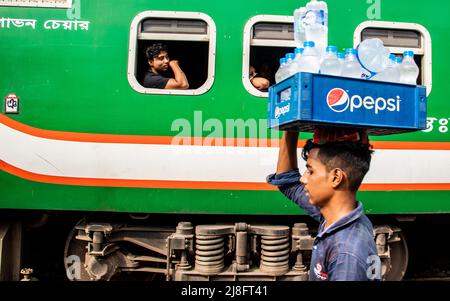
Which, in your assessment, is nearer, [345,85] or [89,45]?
[345,85]

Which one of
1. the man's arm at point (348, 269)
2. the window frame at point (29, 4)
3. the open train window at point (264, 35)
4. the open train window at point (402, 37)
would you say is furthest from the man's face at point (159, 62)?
the man's arm at point (348, 269)

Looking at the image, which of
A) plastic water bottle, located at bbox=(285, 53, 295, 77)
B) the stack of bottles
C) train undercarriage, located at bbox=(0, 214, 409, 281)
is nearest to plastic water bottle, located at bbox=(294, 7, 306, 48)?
the stack of bottles

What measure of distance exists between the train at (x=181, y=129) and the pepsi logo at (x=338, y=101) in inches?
81.9

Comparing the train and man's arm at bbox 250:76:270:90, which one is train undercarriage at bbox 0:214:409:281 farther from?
man's arm at bbox 250:76:270:90

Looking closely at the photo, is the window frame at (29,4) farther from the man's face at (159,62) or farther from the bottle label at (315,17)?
the bottle label at (315,17)

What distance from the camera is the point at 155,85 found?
405cm

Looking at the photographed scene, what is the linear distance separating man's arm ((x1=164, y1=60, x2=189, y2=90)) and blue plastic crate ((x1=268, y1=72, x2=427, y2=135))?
211cm

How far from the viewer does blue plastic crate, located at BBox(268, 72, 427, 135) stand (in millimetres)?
1890

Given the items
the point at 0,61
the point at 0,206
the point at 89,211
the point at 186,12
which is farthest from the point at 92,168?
the point at 186,12

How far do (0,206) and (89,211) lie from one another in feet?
2.66

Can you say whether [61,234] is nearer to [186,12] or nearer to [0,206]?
[0,206]

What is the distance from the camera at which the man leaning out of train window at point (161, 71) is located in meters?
4.06

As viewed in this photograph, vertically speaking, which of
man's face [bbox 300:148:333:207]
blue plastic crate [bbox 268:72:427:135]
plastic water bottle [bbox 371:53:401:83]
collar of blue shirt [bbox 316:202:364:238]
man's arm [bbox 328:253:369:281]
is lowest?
man's arm [bbox 328:253:369:281]

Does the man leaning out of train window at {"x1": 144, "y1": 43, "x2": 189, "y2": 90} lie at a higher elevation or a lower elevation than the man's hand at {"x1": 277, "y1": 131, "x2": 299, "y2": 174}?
higher
